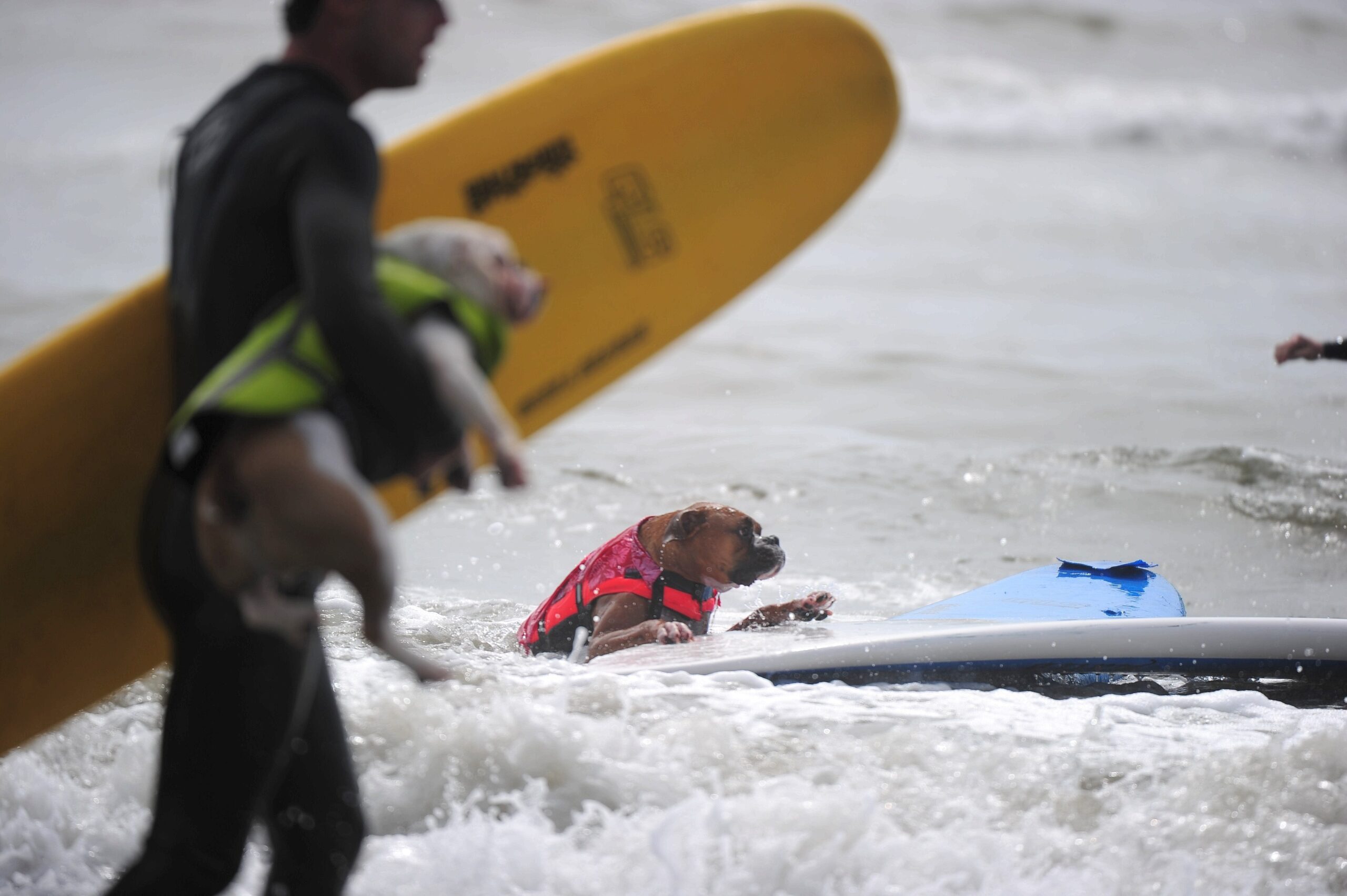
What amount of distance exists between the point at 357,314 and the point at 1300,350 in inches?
124

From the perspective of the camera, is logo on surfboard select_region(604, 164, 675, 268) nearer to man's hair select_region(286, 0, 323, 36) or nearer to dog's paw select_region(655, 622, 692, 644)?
man's hair select_region(286, 0, 323, 36)

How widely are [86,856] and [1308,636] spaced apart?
2994mm

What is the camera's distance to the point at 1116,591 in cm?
407

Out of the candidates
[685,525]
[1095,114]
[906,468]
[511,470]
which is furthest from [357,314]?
[1095,114]

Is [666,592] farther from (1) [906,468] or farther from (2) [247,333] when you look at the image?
(1) [906,468]

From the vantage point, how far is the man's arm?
3.94 feet

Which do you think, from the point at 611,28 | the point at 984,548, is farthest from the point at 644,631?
the point at 611,28

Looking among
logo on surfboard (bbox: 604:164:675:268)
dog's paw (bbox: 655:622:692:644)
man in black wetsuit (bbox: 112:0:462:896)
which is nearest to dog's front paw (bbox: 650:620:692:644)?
dog's paw (bbox: 655:622:692:644)

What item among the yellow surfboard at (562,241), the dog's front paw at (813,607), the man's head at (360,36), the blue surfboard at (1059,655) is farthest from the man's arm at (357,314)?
the dog's front paw at (813,607)

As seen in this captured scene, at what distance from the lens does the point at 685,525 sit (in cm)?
344

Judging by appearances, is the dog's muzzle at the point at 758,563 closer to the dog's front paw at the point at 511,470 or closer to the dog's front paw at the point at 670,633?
the dog's front paw at the point at 670,633

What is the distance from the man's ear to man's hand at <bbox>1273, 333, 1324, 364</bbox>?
64.9 inches

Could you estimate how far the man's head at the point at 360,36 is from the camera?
4.62 ft

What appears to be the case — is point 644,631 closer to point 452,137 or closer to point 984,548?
point 452,137
